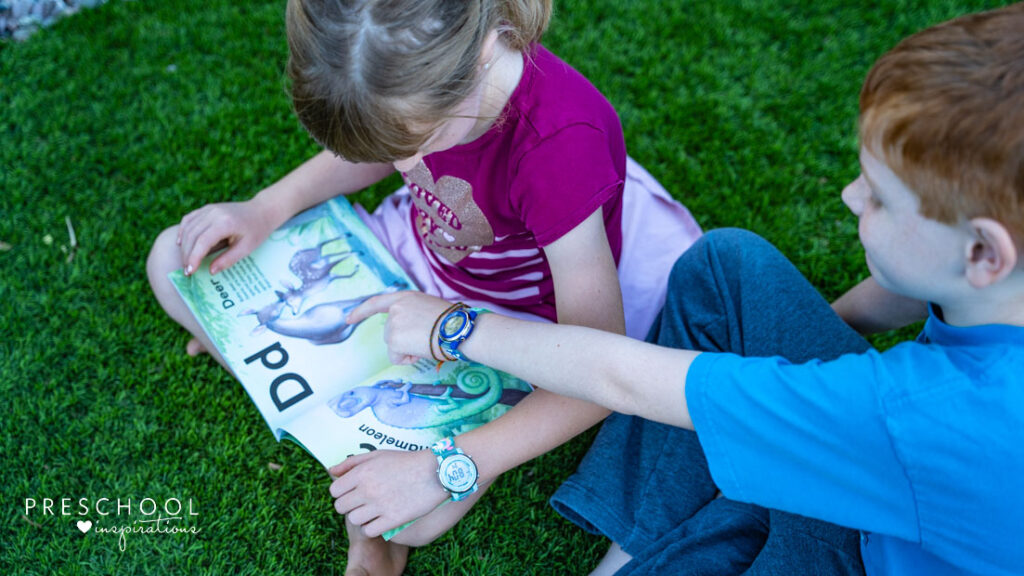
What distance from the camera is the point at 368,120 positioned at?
1163mm

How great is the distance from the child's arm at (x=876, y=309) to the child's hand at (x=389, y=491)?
1063 millimetres

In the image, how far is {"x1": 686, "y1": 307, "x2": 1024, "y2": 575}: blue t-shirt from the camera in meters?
0.92

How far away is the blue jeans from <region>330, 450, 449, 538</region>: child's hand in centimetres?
33

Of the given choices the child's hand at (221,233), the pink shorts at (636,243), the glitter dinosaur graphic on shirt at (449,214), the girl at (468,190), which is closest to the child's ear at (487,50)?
the girl at (468,190)

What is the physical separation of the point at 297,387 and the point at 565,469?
704 millimetres

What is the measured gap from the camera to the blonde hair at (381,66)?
1.12 metres

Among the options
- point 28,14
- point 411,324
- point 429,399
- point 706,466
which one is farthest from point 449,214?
point 28,14

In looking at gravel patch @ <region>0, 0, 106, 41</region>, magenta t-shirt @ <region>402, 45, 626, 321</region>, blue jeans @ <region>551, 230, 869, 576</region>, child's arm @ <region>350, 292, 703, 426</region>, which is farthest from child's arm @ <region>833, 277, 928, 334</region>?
gravel patch @ <region>0, 0, 106, 41</region>

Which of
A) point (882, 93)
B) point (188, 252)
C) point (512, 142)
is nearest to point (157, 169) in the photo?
point (188, 252)

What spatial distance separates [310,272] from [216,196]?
68cm

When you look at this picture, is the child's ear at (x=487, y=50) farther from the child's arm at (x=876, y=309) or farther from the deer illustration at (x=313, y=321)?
the child's arm at (x=876, y=309)

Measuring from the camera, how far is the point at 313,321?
179 cm

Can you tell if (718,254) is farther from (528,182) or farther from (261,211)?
(261,211)

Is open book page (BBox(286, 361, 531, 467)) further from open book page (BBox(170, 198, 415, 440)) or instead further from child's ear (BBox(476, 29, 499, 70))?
child's ear (BBox(476, 29, 499, 70))
